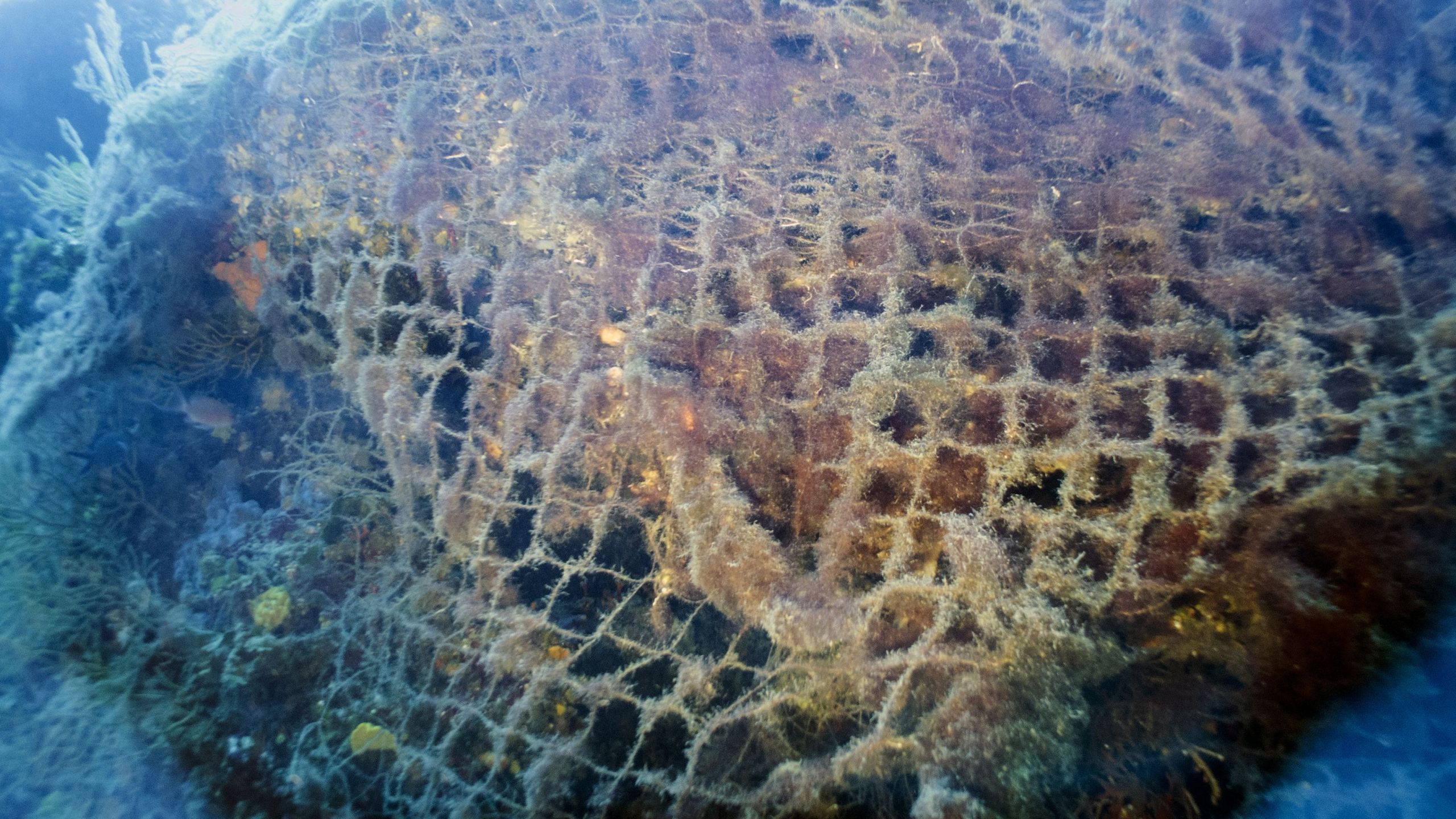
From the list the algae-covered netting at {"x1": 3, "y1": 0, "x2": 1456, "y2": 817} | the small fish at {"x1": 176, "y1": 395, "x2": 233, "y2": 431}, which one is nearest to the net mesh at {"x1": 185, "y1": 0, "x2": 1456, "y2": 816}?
the algae-covered netting at {"x1": 3, "y1": 0, "x2": 1456, "y2": 817}

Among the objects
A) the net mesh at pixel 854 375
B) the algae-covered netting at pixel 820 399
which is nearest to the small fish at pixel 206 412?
the algae-covered netting at pixel 820 399

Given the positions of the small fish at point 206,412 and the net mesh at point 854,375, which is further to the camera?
the small fish at point 206,412

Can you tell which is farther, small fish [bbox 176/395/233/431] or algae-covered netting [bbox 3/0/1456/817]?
small fish [bbox 176/395/233/431]

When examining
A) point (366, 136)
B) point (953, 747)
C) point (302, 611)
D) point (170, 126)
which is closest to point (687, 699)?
point (953, 747)

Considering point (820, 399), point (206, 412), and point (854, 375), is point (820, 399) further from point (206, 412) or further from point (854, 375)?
point (206, 412)

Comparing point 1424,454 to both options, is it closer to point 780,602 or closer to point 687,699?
point 780,602

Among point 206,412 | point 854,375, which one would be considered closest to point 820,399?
point 854,375

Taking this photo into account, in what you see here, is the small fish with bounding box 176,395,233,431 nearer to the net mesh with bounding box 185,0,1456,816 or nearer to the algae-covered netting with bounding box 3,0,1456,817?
the algae-covered netting with bounding box 3,0,1456,817

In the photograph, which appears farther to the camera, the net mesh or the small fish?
the small fish

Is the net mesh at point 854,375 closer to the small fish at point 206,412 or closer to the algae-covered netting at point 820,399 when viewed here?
the algae-covered netting at point 820,399
